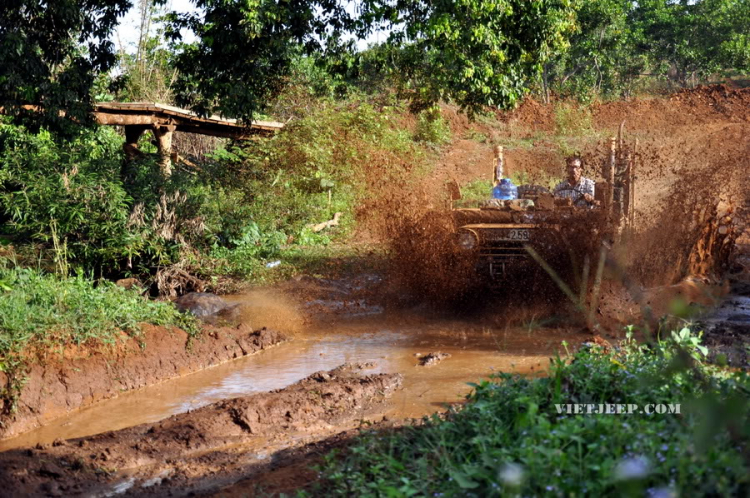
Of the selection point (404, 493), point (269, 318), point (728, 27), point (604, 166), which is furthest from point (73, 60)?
point (728, 27)

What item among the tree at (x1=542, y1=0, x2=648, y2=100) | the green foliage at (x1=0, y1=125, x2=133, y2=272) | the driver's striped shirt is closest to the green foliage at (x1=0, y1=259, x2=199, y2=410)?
the green foliage at (x1=0, y1=125, x2=133, y2=272)

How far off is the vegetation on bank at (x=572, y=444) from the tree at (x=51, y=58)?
7444mm

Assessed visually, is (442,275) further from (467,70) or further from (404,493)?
(404,493)

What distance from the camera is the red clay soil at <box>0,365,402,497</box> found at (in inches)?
187

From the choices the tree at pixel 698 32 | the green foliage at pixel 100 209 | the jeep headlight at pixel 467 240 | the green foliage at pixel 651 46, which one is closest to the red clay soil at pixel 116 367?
the jeep headlight at pixel 467 240

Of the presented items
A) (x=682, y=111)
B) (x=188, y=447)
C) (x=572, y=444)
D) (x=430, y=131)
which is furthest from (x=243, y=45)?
(x=682, y=111)

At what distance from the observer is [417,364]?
773 centimetres

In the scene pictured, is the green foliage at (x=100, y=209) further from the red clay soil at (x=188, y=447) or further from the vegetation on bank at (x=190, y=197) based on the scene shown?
the red clay soil at (x=188, y=447)

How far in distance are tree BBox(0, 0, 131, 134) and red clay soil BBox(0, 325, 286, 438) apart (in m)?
3.92

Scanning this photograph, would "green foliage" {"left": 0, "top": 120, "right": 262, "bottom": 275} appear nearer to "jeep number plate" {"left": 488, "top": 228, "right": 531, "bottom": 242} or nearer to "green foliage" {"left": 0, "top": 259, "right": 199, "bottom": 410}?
"green foliage" {"left": 0, "top": 259, "right": 199, "bottom": 410}

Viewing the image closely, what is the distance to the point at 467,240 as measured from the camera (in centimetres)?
954

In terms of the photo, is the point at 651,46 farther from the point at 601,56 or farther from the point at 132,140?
the point at 132,140

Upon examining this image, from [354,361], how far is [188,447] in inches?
114

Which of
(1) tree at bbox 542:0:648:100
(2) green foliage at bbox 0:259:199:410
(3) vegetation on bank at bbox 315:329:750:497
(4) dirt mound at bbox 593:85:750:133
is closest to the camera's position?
(3) vegetation on bank at bbox 315:329:750:497
